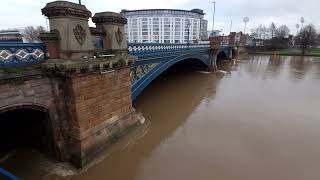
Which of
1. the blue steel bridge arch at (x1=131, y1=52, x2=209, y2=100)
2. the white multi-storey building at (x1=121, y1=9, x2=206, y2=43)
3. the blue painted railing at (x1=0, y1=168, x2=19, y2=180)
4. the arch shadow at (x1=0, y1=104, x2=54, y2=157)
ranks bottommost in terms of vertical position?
the arch shadow at (x1=0, y1=104, x2=54, y2=157)

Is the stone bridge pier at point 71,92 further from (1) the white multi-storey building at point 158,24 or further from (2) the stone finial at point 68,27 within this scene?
(1) the white multi-storey building at point 158,24

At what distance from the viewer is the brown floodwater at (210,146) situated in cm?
673

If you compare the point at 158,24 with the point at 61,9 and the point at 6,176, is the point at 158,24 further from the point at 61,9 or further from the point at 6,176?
the point at 6,176

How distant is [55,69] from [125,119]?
348cm

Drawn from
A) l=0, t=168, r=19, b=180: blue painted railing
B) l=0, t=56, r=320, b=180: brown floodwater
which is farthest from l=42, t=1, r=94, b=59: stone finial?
l=0, t=56, r=320, b=180: brown floodwater

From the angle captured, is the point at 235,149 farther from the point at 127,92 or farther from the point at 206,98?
the point at 206,98

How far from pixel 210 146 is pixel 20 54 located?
6.98 meters

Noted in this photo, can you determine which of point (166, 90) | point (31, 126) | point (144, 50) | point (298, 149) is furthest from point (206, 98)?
point (31, 126)

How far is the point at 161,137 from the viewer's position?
9.23 meters

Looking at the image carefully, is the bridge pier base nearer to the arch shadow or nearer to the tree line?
the arch shadow

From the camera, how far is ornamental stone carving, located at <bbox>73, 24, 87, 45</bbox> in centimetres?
623

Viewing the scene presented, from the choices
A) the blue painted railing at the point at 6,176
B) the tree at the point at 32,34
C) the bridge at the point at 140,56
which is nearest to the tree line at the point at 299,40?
→ the bridge at the point at 140,56

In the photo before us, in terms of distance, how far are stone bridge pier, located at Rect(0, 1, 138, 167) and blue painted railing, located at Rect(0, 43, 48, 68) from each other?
220mm

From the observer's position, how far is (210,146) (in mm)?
8344
